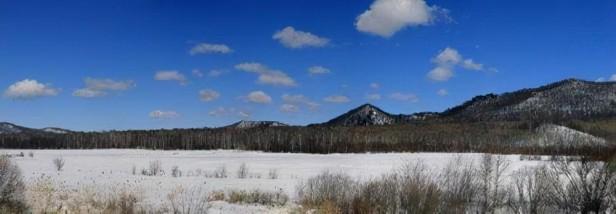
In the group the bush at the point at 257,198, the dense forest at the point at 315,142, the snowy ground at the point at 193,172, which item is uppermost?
the dense forest at the point at 315,142

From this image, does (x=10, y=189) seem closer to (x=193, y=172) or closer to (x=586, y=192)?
(x=586, y=192)

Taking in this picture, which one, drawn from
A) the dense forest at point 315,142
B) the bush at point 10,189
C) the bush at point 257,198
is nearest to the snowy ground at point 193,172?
the bush at point 257,198

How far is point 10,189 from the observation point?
2212cm

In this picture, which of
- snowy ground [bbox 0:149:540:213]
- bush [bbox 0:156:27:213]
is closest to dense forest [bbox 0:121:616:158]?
snowy ground [bbox 0:149:540:213]

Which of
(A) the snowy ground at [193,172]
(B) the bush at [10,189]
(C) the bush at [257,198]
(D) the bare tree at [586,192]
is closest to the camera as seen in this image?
(B) the bush at [10,189]

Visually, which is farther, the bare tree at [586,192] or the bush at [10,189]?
the bare tree at [586,192]

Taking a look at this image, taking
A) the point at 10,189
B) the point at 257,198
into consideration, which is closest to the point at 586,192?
the point at 257,198

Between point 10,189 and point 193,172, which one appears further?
point 193,172

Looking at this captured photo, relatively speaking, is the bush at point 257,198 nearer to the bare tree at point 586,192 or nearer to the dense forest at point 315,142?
the bare tree at point 586,192

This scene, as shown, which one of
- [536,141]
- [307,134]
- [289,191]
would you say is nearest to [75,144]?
[307,134]

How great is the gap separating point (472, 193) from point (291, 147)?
11413 centimetres

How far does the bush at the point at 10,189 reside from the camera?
20.7 m

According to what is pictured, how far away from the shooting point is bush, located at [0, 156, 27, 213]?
20.7 m

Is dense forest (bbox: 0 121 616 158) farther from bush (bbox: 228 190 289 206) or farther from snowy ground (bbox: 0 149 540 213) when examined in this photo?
bush (bbox: 228 190 289 206)
